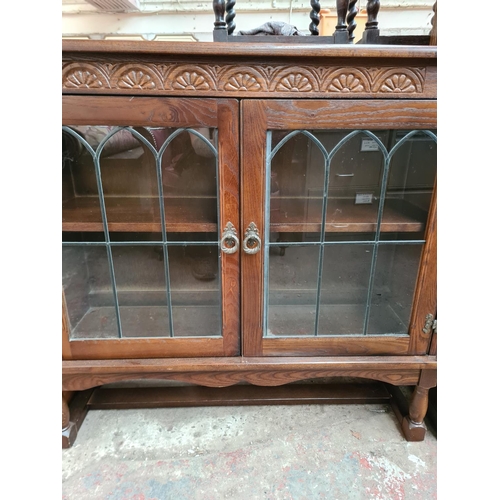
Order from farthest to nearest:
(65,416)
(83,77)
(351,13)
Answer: (65,416) → (351,13) → (83,77)

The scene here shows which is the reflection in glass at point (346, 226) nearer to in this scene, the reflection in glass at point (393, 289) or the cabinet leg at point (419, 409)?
the reflection in glass at point (393, 289)

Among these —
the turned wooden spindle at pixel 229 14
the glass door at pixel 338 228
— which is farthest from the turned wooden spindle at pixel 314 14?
the glass door at pixel 338 228

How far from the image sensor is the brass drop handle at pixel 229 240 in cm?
68

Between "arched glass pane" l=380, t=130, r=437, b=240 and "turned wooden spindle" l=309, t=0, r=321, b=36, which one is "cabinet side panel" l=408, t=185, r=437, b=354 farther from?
"turned wooden spindle" l=309, t=0, r=321, b=36

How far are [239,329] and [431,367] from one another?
477 millimetres

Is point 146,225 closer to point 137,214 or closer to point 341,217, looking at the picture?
point 137,214

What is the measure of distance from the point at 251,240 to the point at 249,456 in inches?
22.1

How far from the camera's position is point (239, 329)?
2.46 ft

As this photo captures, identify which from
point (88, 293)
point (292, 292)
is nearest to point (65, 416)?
point (88, 293)

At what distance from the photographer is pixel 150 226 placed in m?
0.74

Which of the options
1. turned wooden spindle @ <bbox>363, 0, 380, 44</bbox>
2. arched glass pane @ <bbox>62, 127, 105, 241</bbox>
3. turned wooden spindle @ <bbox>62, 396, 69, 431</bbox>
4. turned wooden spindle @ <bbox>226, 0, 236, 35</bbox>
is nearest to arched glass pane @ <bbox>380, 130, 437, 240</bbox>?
turned wooden spindle @ <bbox>363, 0, 380, 44</bbox>

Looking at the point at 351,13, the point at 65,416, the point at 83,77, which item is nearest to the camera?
the point at 83,77

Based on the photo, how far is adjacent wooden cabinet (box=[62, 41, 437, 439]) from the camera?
0.61m

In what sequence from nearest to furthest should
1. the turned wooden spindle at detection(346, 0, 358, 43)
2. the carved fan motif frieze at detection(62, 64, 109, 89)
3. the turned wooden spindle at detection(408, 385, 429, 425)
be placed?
1. the carved fan motif frieze at detection(62, 64, 109, 89)
2. the turned wooden spindle at detection(346, 0, 358, 43)
3. the turned wooden spindle at detection(408, 385, 429, 425)
